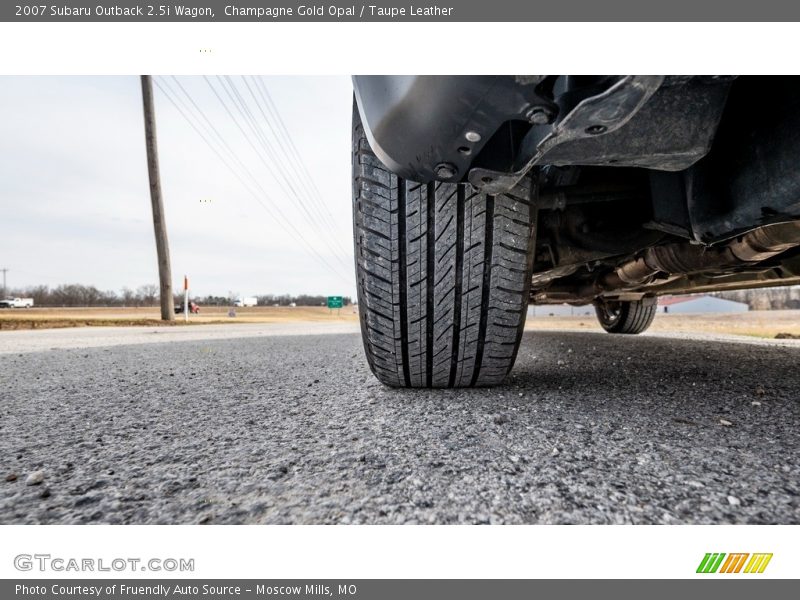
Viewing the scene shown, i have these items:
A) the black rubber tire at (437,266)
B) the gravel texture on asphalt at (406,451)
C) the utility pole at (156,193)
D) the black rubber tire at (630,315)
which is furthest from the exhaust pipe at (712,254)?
the utility pole at (156,193)

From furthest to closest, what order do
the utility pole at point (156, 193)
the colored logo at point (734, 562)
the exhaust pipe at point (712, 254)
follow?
the utility pole at point (156, 193)
the exhaust pipe at point (712, 254)
the colored logo at point (734, 562)

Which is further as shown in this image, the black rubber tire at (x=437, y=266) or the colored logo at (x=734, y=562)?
the black rubber tire at (x=437, y=266)

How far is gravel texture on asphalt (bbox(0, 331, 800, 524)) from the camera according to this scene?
0.52 metres

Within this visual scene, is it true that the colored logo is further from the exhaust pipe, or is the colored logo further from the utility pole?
the utility pole

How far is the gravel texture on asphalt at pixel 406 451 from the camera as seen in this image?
1.69ft

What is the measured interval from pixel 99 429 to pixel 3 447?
147mm

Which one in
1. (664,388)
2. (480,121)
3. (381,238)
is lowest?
(664,388)

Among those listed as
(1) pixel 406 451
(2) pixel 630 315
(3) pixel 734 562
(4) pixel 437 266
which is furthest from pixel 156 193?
(3) pixel 734 562

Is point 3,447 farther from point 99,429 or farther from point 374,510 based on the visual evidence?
point 374,510

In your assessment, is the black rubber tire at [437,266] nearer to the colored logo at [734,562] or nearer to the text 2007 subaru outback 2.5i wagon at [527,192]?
the text 2007 subaru outback 2.5i wagon at [527,192]

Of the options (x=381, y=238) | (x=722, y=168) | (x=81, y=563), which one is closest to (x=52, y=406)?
(x=81, y=563)

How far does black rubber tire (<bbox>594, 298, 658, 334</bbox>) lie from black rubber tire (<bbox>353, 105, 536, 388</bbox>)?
2946 mm

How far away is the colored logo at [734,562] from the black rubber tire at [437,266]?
2.03ft

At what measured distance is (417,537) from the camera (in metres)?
0.46
